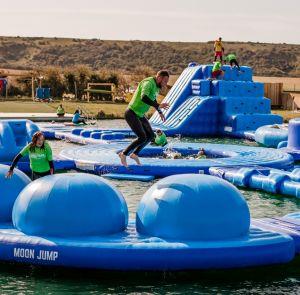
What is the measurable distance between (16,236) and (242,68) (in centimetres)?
2113

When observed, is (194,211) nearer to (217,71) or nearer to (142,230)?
(142,230)

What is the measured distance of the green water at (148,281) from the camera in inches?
323

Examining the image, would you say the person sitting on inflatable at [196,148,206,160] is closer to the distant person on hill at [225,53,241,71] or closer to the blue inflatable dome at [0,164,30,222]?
the blue inflatable dome at [0,164,30,222]

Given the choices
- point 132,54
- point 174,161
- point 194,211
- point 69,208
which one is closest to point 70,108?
point 174,161

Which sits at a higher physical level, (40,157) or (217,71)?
(217,71)

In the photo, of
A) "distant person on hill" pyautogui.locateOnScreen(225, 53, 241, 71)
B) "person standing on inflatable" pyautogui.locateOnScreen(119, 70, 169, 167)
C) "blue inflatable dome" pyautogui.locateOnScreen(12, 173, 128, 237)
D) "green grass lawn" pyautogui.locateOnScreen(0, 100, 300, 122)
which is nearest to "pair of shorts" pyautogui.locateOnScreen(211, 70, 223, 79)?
"distant person on hill" pyautogui.locateOnScreen(225, 53, 241, 71)

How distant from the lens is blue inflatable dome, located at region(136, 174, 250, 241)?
8.66 metres

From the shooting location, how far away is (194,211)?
28.4 ft

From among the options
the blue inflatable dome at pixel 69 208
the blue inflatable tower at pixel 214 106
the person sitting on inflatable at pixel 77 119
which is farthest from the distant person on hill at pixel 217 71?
the blue inflatable dome at pixel 69 208

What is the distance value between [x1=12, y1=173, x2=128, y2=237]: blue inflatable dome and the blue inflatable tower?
17.1 metres

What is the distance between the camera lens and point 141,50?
99750 mm

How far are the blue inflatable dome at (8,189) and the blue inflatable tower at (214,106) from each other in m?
16.1

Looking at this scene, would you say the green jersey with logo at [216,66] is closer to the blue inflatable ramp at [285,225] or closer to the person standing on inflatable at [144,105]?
the person standing on inflatable at [144,105]

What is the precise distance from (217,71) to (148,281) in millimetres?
19920
